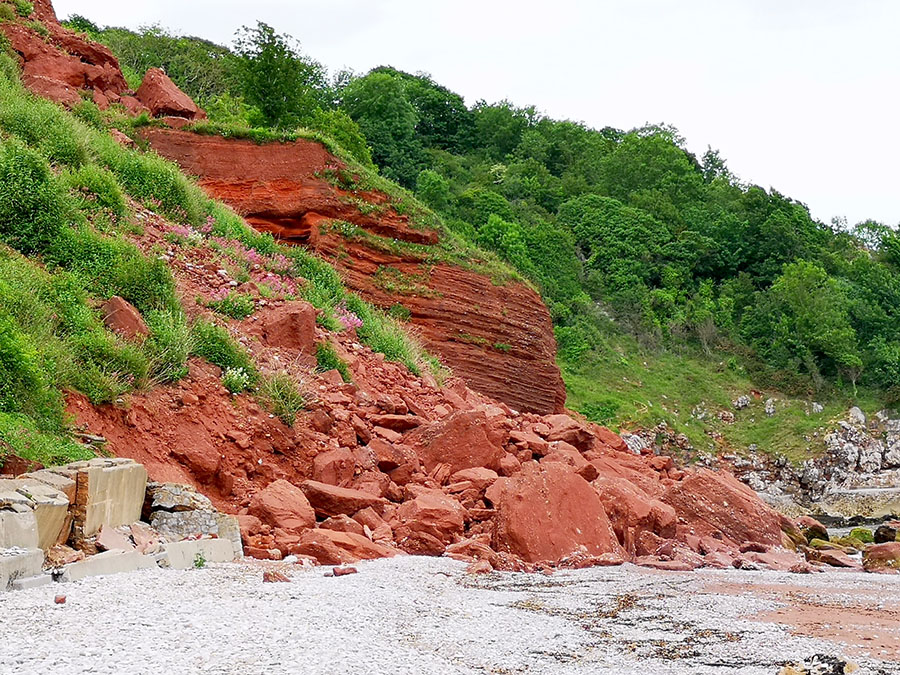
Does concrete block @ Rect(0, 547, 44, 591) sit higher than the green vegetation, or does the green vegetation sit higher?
the green vegetation

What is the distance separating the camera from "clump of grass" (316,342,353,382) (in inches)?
480

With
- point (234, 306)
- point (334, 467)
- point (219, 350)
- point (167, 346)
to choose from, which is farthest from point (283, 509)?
point (234, 306)

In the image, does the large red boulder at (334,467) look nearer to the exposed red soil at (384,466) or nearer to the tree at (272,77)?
the exposed red soil at (384,466)

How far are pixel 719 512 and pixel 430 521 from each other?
5.26 m

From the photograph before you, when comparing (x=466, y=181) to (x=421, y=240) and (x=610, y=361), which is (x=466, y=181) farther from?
(x=421, y=240)

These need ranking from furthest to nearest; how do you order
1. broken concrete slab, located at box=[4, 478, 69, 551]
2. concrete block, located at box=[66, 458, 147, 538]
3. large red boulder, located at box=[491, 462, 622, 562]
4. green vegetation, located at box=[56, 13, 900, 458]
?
green vegetation, located at box=[56, 13, 900, 458] → large red boulder, located at box=[491, 462, 622, 562] → concrete block, located at box=[66, 458, 147, 538] → broken concrete slab, located at box=[4, 478, 69, 551]

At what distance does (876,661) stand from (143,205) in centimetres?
1259

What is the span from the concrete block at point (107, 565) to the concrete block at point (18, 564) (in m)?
0.22

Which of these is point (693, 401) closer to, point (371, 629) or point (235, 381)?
point (235, 381)

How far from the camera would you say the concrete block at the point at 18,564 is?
4902mm

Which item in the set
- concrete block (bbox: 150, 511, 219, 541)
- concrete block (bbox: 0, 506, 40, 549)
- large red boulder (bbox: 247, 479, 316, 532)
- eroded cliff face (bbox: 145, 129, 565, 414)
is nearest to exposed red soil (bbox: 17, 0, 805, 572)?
large red boulder (bbox: 247, 479, 316, 532)

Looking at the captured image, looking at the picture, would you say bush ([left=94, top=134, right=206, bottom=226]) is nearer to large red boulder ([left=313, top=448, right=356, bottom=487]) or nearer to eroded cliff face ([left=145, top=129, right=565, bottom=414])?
eroded cliff face ([left=145, top=129, right=565, bottom=414])

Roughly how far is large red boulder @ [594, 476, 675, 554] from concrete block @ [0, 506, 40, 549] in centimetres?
649

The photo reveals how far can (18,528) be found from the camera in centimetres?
521
